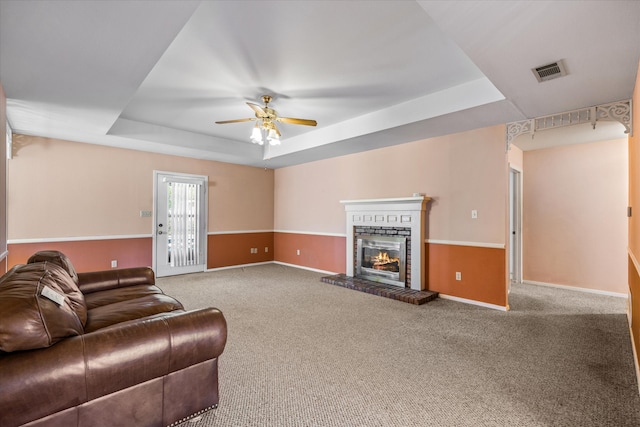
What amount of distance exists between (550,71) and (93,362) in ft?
12.0

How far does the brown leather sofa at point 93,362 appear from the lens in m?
1.23

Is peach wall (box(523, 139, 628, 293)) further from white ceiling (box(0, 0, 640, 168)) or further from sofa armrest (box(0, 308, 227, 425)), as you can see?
sofa armrest (box(0, 308, 227, 425))

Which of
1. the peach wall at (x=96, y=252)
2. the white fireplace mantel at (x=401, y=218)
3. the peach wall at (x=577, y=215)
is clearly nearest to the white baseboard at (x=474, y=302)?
the white fireplace mantel at (x=401, y=218)

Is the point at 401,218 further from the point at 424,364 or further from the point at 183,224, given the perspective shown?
the point at 183,224

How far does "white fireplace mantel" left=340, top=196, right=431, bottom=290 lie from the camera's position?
4.72 meters

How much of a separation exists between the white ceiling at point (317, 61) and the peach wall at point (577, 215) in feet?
7.29

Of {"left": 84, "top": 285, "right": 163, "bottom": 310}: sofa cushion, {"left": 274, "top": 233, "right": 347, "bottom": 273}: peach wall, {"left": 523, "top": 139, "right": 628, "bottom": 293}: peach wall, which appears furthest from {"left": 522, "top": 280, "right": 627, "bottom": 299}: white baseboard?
{"left": 84, "top": 285, "right": 163, "bottom": 310}: sofa cushion

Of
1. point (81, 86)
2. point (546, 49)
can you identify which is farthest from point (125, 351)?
point (546, 49)

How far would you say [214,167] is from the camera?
22.0ft

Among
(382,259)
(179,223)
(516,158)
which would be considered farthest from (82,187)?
(516,158)

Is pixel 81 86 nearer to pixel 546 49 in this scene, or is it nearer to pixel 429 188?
pixel 546 49

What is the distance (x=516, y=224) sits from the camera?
5602 millimetres

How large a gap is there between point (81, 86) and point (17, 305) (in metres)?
2.50

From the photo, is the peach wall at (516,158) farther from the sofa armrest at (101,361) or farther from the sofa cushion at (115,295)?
the sofa cushion at (115,295)
